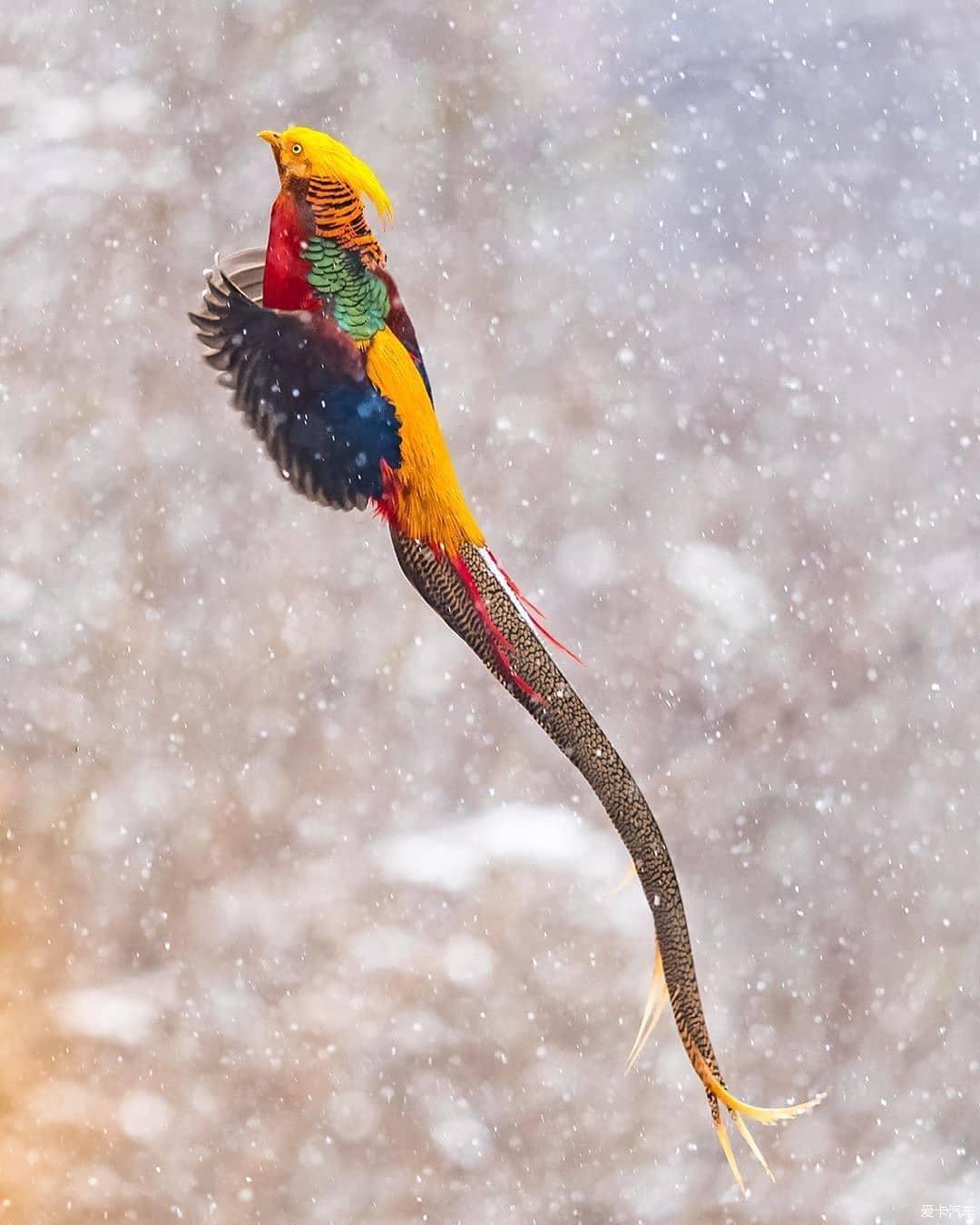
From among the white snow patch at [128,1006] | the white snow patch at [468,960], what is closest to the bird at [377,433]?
the white snow patch at [468,960]

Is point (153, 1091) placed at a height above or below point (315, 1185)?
above

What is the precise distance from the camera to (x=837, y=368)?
44.4 inches

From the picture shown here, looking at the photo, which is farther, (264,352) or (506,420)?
(506,420)

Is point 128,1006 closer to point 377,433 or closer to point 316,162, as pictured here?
point 377,433

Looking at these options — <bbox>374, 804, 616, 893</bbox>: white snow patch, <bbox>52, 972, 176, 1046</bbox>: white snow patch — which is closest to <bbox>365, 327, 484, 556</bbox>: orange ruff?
<bbox>374, 804, 616, 893</bbox>: white snow patch

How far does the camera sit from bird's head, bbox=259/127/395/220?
1014 mm

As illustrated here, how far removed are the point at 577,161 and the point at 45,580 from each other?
65cm

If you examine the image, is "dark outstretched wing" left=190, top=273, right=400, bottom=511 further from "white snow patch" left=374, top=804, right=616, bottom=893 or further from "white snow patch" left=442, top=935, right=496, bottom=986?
"white snow patch" left=442, top=935, right=496, bottom=986

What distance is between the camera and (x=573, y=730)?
3.51ft

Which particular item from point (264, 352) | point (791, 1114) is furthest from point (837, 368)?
point (791, 1114)

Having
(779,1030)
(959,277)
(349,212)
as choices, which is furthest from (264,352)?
(779,1030)

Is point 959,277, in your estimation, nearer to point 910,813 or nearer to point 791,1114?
point 910,813

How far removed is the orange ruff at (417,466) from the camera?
1.03 meters

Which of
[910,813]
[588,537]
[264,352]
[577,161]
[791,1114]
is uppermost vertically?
[577,161]
